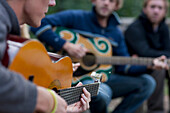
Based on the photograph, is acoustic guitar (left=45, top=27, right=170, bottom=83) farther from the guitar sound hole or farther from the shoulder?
the shoulder

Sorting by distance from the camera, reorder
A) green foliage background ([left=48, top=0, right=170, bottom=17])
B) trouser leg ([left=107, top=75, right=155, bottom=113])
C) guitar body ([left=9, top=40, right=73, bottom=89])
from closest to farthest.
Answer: guitar body ([left=9, top=40, right=73, bottom=89])
trouser leg ([left=107, top=75, right=155, bottom=113])
green foliage background ([left=48, top=0, right=170, bottom=17])

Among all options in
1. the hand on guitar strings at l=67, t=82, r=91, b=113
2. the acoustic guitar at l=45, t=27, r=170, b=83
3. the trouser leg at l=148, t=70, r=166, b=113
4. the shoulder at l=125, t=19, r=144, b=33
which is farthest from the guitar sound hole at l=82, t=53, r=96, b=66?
the trouser leg at l=148, t=70, r=166, b=113

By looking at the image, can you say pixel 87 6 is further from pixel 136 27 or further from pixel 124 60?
pixel 124 60

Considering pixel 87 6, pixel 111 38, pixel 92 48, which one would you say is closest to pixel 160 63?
pixel 111 38

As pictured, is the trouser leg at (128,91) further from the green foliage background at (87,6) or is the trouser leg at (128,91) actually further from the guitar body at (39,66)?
the green foliage background at (87,6)

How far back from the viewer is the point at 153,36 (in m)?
3.75

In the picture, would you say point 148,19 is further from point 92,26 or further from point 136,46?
point 92,26

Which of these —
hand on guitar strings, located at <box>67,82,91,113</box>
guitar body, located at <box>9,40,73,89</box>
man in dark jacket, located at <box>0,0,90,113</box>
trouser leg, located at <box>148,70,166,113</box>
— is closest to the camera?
man in dark jacket, located at <box>0,0,90,113</box>

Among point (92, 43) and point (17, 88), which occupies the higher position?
point (17, 88)

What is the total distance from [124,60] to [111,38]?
12.3 inches

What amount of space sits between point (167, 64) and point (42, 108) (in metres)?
2.68

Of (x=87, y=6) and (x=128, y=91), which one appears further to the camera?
(x=87, y=6)

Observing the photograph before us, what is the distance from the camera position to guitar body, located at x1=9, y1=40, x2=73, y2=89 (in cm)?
108

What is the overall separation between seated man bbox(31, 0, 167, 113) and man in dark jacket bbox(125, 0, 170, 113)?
1.33 feet
